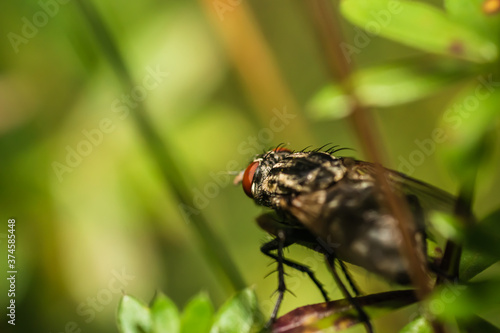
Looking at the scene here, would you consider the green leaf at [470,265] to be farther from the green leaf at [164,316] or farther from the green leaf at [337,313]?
the green leaf at [164,316]

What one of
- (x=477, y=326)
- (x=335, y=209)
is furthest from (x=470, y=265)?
(x=335, y=209)

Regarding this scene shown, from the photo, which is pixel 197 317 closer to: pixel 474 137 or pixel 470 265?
pixel 470 265

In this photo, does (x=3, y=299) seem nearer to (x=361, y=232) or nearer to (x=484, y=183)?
(x=361, y=232)

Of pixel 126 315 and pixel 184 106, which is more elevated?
pixel 184 106

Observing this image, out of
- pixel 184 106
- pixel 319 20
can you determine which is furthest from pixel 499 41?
pixel 184 106

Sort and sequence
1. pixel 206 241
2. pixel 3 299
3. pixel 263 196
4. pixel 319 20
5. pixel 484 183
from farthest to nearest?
pixel 3 299 → pixel 263 196 → pixel 206 241 → pixel 484 183 → pixel 319 20

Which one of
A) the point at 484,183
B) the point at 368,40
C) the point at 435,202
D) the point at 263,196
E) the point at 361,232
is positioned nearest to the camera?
the point at 484,183
